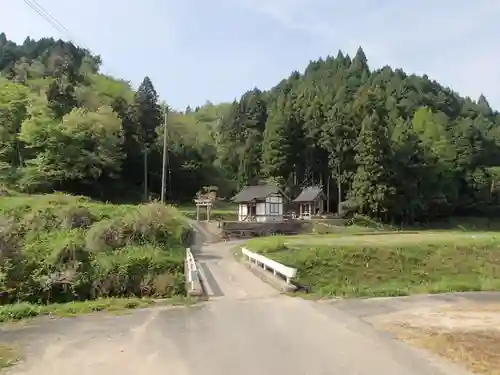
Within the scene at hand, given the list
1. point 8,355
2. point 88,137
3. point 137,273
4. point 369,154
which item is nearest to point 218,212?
point 88,137

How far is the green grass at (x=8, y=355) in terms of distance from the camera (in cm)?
541

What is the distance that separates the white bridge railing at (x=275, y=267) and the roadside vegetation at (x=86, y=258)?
8.06ft

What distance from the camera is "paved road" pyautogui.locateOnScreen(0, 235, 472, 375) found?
521cm

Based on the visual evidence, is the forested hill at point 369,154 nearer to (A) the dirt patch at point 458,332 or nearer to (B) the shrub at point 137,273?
(B) the shrub at point 137,273

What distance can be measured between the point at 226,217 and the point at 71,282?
2963cm

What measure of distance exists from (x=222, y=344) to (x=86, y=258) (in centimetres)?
939

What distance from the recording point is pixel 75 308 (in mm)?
9078

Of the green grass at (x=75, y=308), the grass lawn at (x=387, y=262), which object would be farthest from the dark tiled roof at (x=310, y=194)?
the green grass at (x=75, y=308)

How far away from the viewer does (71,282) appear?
501 inches

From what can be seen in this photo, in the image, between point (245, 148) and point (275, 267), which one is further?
point (245, 148)

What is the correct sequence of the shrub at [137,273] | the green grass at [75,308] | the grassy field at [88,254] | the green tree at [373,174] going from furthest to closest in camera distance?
the green tree at [373,174]
the grassy field at [88,254]
the shrub at [137,273]
the green grass at [75,308]

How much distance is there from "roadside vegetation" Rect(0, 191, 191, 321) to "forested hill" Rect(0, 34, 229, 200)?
20.5m

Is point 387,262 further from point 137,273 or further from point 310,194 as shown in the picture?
point 310,194

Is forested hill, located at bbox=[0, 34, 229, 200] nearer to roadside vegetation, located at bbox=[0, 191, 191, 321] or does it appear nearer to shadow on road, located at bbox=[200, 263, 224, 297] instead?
roadside vegetation, located at bbox=[0, 191, 191, 321]
